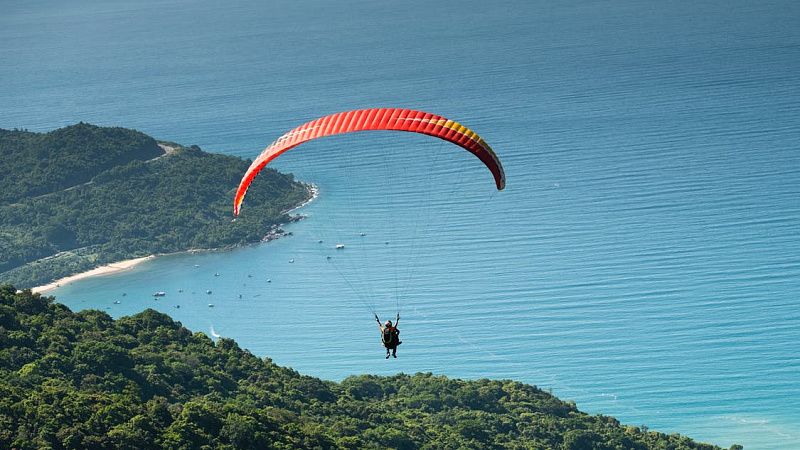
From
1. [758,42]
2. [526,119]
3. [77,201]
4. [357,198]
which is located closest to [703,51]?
[758,42]

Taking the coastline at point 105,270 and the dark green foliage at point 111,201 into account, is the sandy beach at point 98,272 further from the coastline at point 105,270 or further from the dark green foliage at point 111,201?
the dark green foliage at point 111,201

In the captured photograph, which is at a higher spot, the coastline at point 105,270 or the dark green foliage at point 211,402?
the coastline at point 105,270

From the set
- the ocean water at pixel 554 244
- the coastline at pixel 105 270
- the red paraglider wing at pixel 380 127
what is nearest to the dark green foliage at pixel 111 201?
the coastline at pixel 105 270

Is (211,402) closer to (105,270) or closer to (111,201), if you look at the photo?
(105,270)

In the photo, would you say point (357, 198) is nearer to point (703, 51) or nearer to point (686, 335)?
point (686, 335)

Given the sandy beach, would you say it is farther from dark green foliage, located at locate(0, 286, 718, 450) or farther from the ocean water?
dark green foliage, located at locate(0, 286, 718, 450)

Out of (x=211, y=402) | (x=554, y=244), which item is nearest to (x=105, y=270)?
(x=554, y=244)

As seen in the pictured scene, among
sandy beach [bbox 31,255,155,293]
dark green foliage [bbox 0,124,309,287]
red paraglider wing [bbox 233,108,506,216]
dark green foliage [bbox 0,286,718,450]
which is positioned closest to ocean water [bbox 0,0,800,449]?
sandy beach [bbox 31,255,155,293]
